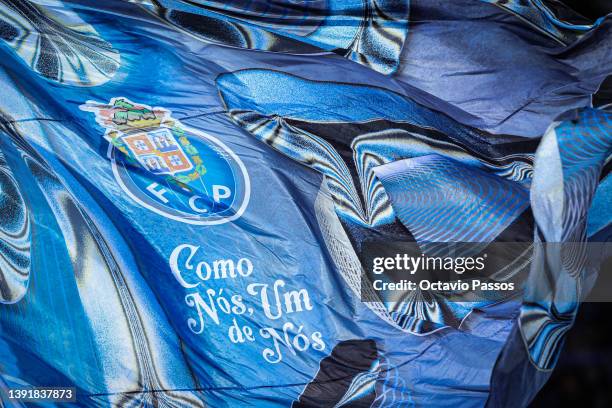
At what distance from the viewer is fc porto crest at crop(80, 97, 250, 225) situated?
4582mm

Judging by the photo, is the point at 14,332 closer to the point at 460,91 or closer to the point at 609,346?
the point at 460,91

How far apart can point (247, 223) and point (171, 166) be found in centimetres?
47

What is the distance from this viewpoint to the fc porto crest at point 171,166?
15.0 feet

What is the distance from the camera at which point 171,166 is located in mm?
4641

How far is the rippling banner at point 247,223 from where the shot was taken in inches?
178

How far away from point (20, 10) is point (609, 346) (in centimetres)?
489

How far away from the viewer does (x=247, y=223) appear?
15.0 ft

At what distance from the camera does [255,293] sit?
14.8ft

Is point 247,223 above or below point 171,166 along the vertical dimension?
below

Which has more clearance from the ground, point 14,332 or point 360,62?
point 360,62

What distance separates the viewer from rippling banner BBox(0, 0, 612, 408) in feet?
14.9

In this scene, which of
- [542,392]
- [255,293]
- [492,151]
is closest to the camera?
[255,293]

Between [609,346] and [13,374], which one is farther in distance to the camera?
[609,346]

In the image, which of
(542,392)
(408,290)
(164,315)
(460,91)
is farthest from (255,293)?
(542,392)
